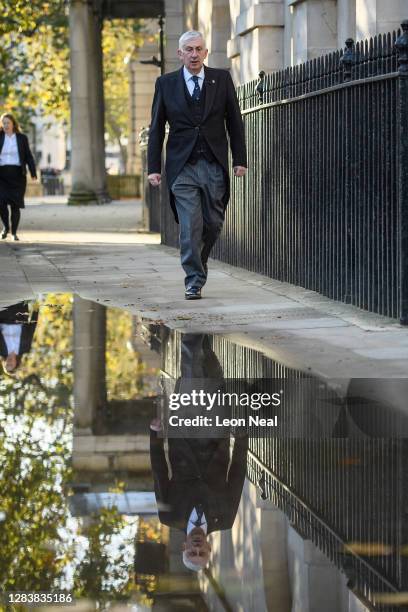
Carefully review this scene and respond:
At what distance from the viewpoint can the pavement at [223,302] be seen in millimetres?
8125

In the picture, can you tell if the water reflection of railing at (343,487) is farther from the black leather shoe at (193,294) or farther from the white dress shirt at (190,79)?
the white dress shirt at (190,79)

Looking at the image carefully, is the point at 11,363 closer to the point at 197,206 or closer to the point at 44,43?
the point at 197,206

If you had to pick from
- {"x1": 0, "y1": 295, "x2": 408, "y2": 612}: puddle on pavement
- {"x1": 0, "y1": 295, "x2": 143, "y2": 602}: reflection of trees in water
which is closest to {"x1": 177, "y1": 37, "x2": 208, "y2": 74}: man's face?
{"x1": 0, "y1": 295, "x2": 408, "y2": 612}: puddle on pavement

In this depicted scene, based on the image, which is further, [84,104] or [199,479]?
[84,104]

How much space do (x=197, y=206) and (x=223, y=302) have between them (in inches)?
31.7

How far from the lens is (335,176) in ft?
36.8

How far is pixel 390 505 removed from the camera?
15.6 feet

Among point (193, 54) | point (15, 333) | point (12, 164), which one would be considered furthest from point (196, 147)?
point (12, 164)

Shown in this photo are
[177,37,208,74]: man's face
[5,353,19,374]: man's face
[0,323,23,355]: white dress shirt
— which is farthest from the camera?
[177,37,208,74]: man's face

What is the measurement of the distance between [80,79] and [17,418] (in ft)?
100

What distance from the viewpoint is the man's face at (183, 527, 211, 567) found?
13.8 ft

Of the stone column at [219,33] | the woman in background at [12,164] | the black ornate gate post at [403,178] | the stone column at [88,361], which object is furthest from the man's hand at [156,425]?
the stone column at [219,33]

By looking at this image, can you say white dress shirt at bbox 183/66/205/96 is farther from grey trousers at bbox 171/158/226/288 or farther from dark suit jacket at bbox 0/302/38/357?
dark suit jacket at bbox 0/302/38/357

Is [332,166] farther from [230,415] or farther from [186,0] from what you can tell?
[186,0]
